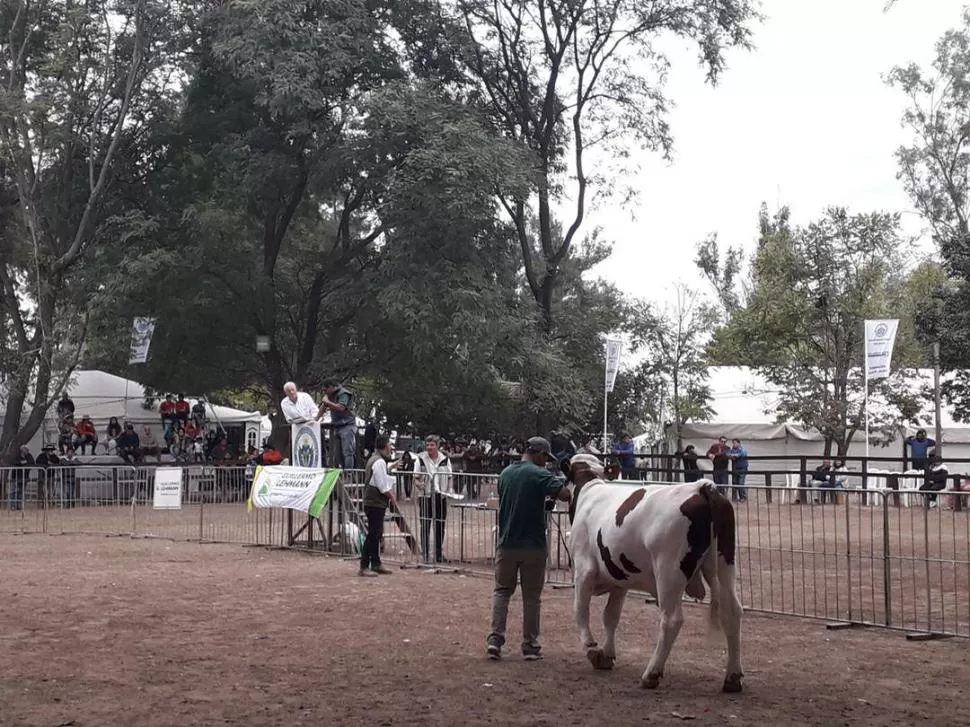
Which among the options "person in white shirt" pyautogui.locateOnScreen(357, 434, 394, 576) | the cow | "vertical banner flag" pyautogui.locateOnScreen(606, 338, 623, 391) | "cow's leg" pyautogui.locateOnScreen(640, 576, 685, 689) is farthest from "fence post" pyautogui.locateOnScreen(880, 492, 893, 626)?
"vertical banner flag" pyautogui.locateOnScreen(606, 338, 623, 391)

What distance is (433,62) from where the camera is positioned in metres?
37.5

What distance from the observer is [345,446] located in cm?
2020

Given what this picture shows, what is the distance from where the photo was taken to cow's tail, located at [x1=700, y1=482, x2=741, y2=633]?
8.40m

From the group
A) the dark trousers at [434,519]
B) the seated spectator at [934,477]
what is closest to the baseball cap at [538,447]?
the dark trousers at [434,519]

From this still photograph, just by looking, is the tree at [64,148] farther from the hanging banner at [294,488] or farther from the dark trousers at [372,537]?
the dark trousers at [372,537]

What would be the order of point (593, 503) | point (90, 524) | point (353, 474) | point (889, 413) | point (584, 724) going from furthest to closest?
point (889, 413), point (90, 524), point (353, 474), point (593, 503), point (584, 724)

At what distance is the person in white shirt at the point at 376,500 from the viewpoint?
48.3ft

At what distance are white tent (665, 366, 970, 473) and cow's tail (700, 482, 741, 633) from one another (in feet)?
103

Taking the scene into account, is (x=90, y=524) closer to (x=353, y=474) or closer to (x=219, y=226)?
(x=353, y=474)

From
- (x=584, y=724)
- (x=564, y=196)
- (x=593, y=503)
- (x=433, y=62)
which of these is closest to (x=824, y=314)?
(x=564, y=196)

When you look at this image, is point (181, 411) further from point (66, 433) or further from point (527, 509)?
point (527, 509)

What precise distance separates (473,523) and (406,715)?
354 inches

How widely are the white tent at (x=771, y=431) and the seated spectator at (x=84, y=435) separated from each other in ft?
62.8

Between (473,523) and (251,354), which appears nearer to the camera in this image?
(473,523)
